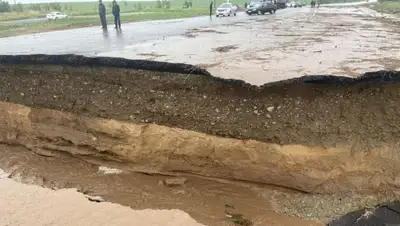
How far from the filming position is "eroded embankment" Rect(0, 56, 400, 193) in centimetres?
544

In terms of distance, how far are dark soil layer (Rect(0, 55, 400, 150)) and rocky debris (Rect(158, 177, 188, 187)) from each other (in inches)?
36.2

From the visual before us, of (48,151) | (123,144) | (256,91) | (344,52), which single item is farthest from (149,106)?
(344,52)

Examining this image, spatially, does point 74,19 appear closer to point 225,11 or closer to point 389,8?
point 225,11

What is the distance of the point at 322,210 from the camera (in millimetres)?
5227

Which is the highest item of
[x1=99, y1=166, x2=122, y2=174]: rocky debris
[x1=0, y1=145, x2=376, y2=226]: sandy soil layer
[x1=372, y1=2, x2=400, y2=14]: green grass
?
[x1=372, y1=2, x2=400, y2=14]: green grass

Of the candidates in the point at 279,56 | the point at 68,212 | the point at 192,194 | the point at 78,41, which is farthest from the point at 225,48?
the point at 68,212

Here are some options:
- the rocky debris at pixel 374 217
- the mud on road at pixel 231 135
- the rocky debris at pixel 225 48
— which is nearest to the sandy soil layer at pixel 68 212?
the mud on road at pixel 231 135

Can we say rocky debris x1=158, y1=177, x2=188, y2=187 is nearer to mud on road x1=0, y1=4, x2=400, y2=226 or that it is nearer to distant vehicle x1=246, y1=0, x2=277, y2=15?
mud on road x1=0, y1=4, x2=400, y2=226

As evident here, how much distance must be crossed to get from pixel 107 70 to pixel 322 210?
15.2 ft

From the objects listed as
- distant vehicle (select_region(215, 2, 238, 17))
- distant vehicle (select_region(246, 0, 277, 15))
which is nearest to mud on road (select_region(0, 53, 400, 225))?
distant vehicle (select_region(215, 2, 238, 17))

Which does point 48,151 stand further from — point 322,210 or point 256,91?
point 322,210

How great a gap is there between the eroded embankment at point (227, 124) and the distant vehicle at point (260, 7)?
2266cm

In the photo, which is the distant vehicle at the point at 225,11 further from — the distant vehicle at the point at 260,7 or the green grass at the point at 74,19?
the green grass at the point at 74,19

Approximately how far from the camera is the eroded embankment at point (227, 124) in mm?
5441
